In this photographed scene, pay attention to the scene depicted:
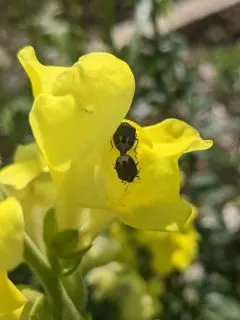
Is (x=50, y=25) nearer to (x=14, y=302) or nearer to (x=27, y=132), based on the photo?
(x=27, y=132)

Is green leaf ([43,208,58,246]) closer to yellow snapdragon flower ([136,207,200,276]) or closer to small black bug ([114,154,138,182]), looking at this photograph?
small black bug ([114,154,138,182])

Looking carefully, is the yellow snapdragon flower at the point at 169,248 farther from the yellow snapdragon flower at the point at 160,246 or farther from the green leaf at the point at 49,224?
the green leaf at the point at 49,224

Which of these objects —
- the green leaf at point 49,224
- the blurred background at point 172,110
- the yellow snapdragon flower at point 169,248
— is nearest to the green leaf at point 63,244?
Answer: the green leaf at point 49,224

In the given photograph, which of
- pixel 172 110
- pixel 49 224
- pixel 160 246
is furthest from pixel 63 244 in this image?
pixel 172 110

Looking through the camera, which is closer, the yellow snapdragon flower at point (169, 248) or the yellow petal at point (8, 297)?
the yellow petal at point (8, 297)

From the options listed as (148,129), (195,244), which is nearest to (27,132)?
(195,244)

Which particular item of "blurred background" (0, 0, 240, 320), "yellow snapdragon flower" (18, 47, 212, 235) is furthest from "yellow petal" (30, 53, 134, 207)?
"blurred background" (0, 0, 240, 320)
